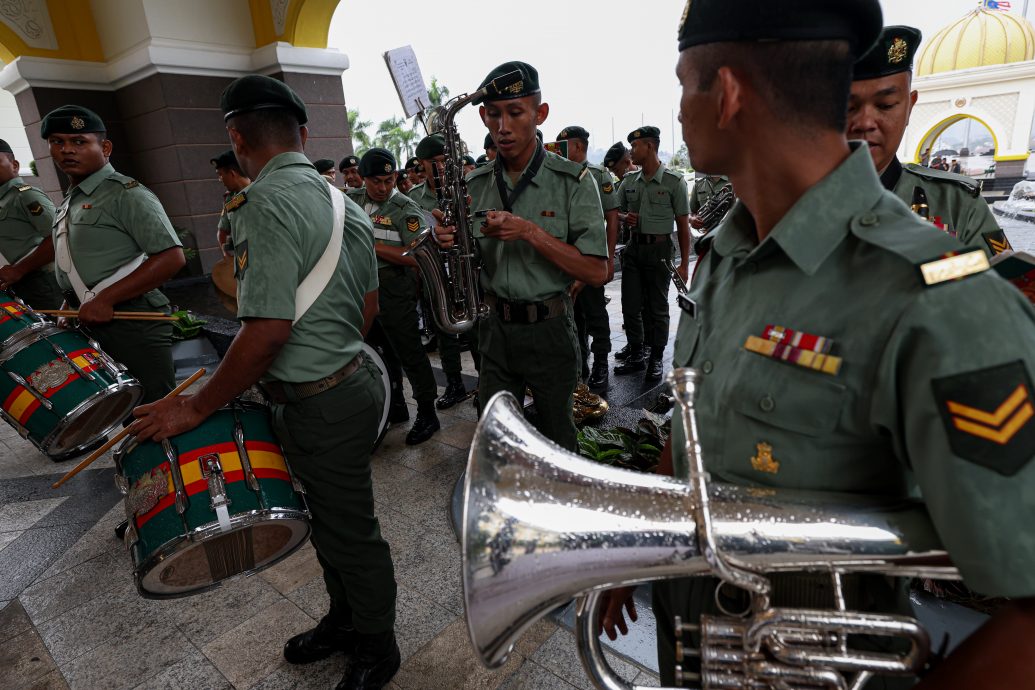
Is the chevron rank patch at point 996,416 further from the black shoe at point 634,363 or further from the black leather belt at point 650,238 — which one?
the black leather belt at point 650,238

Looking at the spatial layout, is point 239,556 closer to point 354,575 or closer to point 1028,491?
point 354,575

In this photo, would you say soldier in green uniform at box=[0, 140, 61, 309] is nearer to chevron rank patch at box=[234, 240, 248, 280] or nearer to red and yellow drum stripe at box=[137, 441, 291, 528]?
chevron rank patch at box=[234, 240, 248, 280]

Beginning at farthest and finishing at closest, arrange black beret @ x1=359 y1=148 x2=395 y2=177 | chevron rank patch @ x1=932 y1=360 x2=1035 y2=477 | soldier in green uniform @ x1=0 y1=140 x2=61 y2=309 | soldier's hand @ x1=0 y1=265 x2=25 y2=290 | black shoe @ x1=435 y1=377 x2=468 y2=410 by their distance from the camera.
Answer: black shoe @ x1=435 y1=377 x2=468 y2=410 → black beret @ x1=359 y1=148 x2=395 y2=177 → soldier in green uniform @ x1=0 y1=140 x2=61 y2=309 → soldier's hand @ x1=0 y1=265 x2=25 y2=290 → chevron rank patch @ x1=932 y1=360 x2=1035 y2=477

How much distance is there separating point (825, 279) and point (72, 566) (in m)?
3.93

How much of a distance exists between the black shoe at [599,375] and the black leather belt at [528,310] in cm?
242

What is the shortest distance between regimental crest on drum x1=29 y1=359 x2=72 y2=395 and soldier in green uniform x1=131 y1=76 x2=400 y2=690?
4.19ft

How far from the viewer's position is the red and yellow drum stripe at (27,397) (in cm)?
258

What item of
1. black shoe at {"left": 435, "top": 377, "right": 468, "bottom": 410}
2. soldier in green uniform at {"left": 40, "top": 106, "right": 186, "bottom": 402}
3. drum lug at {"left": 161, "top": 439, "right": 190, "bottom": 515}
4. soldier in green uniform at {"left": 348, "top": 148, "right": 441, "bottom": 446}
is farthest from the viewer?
black shoe at {"left": 435, "top": 377, "right": 468, "bottom": 410}

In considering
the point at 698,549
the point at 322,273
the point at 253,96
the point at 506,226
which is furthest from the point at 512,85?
the point at 698,549

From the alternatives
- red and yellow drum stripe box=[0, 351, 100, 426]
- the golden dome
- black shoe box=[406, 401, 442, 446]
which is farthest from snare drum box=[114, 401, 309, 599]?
the golden dome

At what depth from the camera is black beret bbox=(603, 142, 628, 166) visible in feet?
24.0

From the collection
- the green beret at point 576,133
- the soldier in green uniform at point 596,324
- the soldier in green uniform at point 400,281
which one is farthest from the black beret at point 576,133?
the soldier in green uniform at point 400,281

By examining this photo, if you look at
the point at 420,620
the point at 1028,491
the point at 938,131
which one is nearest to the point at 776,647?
the point at 1028,491

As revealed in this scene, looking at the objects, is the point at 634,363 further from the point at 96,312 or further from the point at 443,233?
the point at 96,312
